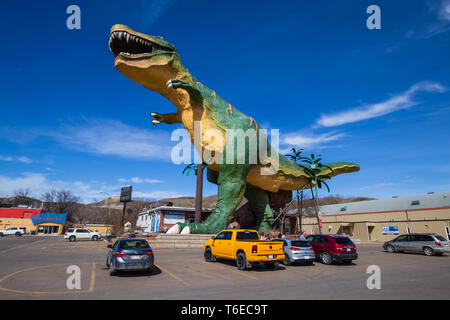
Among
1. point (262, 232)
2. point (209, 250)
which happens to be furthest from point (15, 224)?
point (209, 250)

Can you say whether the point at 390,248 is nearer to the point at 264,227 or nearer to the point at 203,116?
the point at 264,227

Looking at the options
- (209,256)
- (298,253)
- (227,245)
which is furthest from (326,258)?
(209,256)

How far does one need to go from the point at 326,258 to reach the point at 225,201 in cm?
711

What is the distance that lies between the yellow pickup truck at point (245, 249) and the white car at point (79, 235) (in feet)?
74.5

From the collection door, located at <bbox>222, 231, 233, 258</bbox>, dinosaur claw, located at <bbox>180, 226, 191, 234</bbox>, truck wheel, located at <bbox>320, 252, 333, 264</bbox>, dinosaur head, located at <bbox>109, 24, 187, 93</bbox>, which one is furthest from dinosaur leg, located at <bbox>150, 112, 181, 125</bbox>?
truck wheel, located at <bbox>320, 252, 333, 264</bbox>

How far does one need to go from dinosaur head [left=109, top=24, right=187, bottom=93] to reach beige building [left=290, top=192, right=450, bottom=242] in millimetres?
31948

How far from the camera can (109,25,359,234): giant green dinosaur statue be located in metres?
14.1

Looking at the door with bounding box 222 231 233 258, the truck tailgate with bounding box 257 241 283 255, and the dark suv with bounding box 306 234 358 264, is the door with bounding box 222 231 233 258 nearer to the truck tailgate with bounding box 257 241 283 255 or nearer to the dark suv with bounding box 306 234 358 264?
the truck tailgate with bounding box 257 241 283 255

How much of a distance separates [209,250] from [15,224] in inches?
2160

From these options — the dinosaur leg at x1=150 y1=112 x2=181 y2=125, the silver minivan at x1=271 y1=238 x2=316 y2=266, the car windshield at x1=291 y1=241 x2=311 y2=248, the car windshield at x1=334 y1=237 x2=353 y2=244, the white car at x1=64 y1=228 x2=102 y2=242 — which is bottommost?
the white car at x1=64 y1=228 x2=102 y2=242

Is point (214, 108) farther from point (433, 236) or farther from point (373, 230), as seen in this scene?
point (373, 230)

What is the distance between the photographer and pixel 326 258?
38.0 ft

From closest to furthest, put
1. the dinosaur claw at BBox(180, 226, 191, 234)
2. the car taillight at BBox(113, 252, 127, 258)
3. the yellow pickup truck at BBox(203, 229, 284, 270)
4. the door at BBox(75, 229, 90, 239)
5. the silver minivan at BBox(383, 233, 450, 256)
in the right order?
the car taillight at BBox(113, 252, 127, 258)
the yellow pickup truck at BBox(203, 229, 284, 270)
the silver minivan at BBox(383, 233, 450, 256)
the dinosaur claw at BBox(180, 226, 191, 234)
the door at BBox(75, 229, 90, 239)

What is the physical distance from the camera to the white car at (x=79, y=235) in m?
27.5
